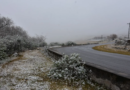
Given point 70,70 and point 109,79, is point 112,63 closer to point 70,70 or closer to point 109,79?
point 109,79

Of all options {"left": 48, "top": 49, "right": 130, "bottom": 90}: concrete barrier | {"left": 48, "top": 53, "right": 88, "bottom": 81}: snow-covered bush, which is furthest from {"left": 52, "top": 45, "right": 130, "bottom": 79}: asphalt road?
{"left": 48, "top": 53, "right": 88, "bottom": 81}: snow-covered bush

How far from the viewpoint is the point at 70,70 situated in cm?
518

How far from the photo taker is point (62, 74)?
16.4 feet

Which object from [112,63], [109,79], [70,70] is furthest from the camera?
[112,63]

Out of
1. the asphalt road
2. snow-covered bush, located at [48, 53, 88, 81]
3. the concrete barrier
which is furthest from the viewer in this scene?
snow-covered bush, located at [48, 53, 88, 81]

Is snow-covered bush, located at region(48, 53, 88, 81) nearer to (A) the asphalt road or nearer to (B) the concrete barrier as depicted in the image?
(B) the concrete barrier

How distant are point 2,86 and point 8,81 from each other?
1.70ft

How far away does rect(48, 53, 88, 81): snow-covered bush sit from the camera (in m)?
4.74

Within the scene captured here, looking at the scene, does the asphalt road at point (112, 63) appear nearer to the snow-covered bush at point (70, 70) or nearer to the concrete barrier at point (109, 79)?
the concrete barrier at point (109, 79)

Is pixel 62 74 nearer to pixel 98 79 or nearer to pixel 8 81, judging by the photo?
pixel 98 79

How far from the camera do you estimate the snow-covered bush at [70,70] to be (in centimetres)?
474

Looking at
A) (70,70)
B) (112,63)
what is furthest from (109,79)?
(112,63)

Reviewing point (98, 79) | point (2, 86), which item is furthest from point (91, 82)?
point (2, 86)

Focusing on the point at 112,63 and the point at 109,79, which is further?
the point at 112,63
